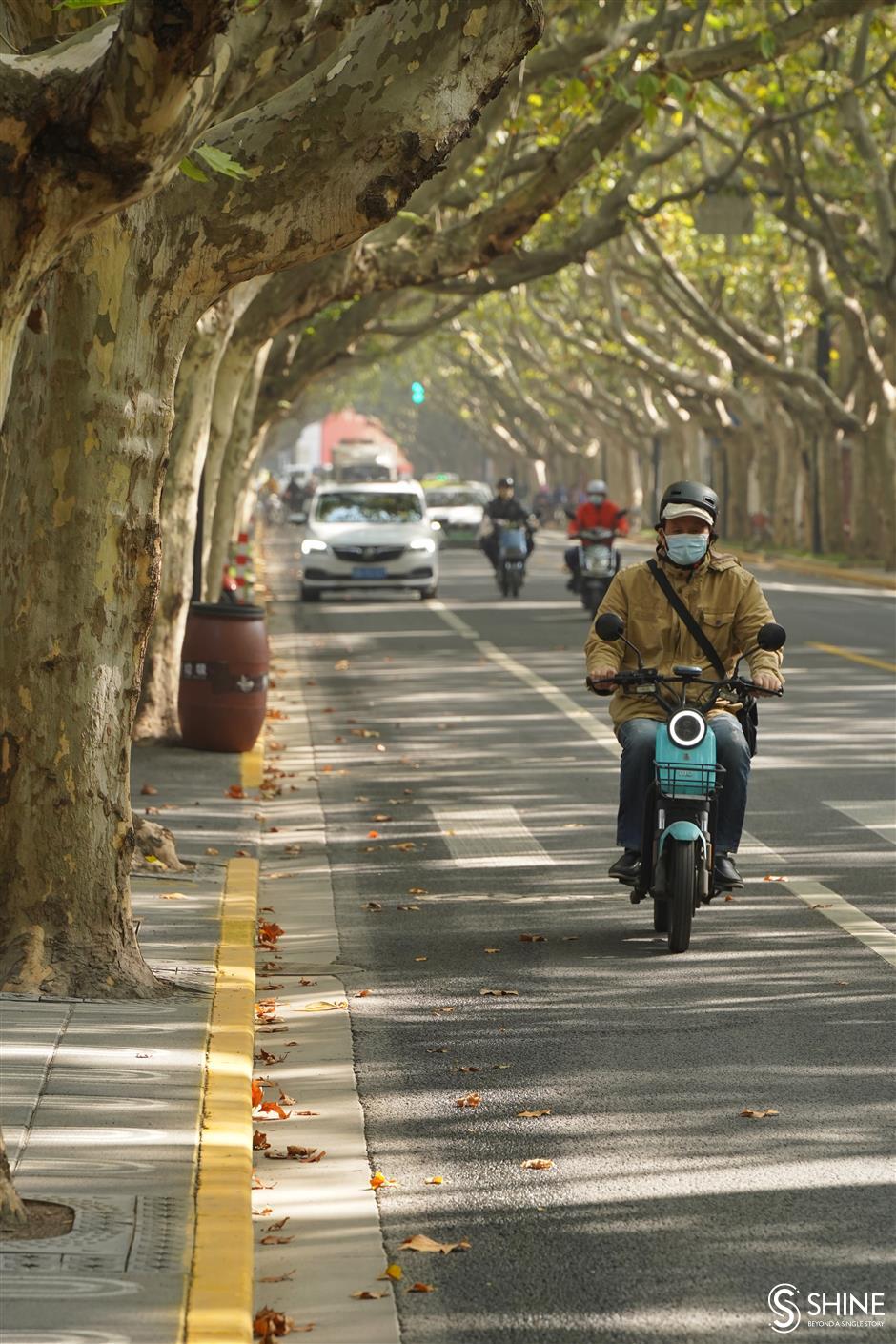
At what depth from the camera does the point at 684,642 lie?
9.57m

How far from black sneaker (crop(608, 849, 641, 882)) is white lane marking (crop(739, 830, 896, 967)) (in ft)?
2.91

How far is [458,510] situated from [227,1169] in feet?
190

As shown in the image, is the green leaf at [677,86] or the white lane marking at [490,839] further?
the green leaf at [677,86]

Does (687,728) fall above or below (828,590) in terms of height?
above

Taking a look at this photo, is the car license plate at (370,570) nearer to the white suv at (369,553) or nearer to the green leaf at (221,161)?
the white suv at (369,553)

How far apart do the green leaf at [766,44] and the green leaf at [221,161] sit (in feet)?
40.1

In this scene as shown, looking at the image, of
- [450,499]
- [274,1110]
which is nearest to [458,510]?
[450,499]

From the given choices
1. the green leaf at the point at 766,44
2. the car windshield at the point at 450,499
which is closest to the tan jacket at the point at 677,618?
the green leaf at the point at 766,44

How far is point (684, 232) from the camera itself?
150 ft

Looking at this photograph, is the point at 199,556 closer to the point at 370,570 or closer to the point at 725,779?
the point at 725,779

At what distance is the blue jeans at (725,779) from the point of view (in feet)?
30.5

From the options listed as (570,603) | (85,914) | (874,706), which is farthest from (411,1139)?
(570,603)

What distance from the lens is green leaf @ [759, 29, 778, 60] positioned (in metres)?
19.3

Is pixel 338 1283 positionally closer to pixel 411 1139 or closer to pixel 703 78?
pixel 411 1139
